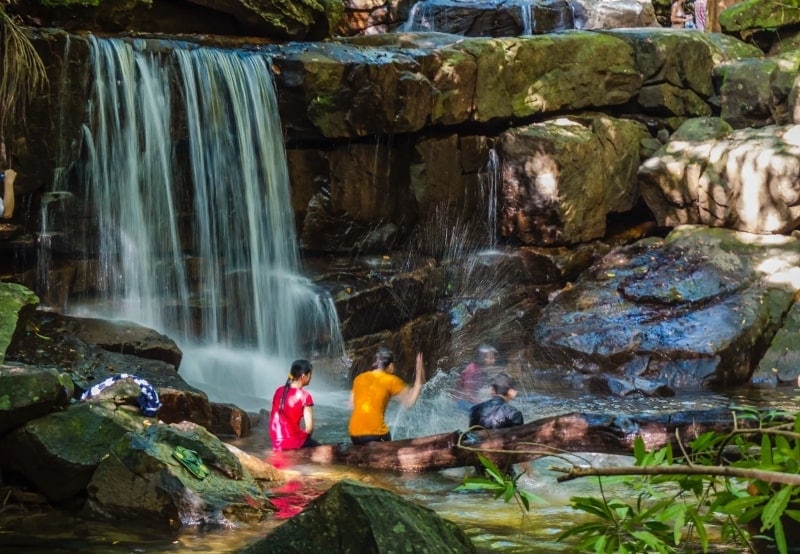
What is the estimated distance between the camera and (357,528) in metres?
4.12

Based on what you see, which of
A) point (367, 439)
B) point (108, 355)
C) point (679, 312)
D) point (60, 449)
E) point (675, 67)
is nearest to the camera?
point (60, 449)

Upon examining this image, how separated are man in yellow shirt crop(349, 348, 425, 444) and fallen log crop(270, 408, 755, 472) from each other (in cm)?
32

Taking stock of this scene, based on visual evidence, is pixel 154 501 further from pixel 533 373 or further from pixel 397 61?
pixel 397 61

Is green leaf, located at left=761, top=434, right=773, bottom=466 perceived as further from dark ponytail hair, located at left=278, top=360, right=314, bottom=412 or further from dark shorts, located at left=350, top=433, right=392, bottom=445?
dark ponytail hair, located at left=278, top=360, right=314, bottom=412

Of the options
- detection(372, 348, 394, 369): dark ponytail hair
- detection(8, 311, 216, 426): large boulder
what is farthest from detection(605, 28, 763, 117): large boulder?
detection(372, 348, 394, 369): dark ponytail hair

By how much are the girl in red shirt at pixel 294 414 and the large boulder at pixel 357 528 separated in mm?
4000

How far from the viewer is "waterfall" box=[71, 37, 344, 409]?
1166cm

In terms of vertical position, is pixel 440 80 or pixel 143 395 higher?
pixel 440 80

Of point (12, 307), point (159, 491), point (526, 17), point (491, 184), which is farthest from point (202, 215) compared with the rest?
point (526, 17)

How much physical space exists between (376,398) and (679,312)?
621 cm

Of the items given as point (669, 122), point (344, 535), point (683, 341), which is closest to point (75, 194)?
point (683, 341)

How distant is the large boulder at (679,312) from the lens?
12.3 meters

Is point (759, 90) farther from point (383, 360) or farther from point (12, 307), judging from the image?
point (12, 307)

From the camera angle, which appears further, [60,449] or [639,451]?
[60,449]
